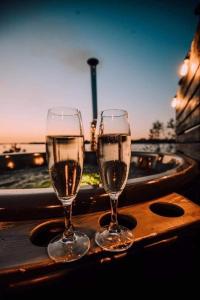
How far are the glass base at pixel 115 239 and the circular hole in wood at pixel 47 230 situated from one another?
23cm

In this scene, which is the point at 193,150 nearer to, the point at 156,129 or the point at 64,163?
the point at 64,163

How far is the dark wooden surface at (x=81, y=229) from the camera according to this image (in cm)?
56

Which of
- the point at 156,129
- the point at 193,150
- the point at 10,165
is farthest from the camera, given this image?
the point at 156,129

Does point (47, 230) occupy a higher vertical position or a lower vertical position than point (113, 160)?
lower

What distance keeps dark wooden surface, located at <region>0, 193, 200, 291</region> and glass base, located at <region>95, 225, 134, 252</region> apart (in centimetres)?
2

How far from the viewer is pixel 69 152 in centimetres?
71

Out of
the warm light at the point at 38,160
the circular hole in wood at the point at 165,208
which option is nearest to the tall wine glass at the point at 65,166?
the circular hole in wood at the point at 165,208

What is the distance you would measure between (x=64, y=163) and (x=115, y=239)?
362 mm

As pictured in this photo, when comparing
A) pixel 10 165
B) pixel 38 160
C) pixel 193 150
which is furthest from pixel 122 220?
pixel 193 150

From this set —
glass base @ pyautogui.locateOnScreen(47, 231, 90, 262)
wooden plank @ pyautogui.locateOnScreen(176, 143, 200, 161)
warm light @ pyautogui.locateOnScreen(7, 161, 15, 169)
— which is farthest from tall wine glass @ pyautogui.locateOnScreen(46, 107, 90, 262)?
wooden plank @ pyautogui.locateOnScreen(176, 143, 200, 161)

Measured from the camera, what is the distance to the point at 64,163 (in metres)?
0.71

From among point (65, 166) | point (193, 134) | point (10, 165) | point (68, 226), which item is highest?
point (193, 134)

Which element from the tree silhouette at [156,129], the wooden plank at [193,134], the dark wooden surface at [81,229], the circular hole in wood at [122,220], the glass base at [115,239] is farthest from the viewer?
the tree silhouette at [156,129]

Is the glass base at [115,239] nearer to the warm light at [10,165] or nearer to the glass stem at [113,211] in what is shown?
the glass stem at [113,211]
